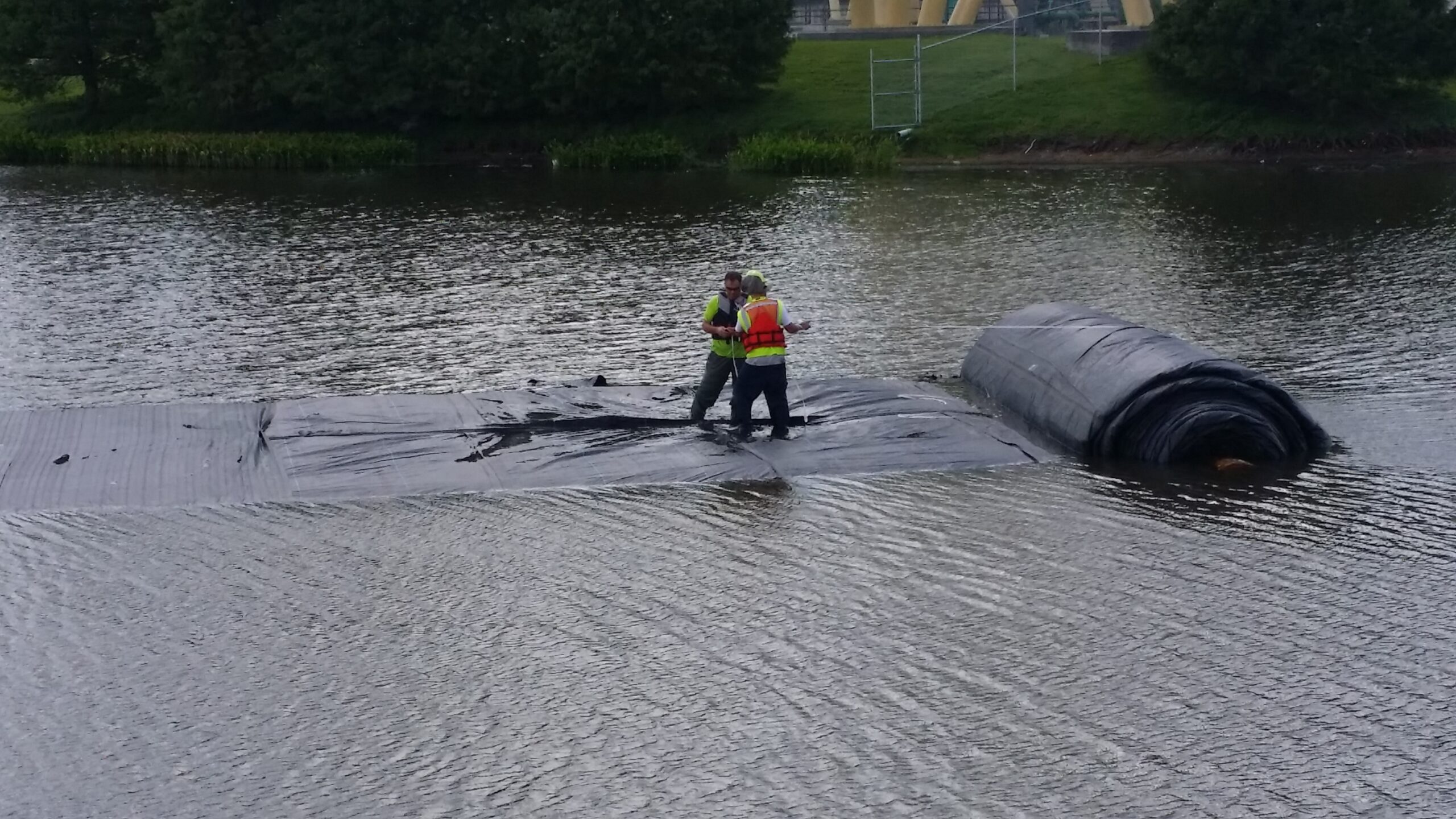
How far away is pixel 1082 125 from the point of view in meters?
45.3

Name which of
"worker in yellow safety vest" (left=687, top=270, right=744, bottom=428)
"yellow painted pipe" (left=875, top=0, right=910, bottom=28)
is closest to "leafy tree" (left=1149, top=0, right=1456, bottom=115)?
"yellow painted pipe" (left=875, top=0, right=910, bottom=28)

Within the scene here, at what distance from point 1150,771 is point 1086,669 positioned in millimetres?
1423

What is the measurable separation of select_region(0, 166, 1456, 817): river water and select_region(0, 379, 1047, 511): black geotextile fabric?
0.47 metres

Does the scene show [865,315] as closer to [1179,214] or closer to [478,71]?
[1179,214]

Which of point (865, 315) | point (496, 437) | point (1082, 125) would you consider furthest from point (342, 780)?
point (1082, 125)

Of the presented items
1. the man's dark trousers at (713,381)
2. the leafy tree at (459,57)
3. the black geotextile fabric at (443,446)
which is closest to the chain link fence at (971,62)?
the leafy tree at (459,57)

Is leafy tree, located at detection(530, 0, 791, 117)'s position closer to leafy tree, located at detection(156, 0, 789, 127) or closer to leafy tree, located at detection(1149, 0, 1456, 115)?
leafy tree, located at detection(156, 0, 789, 127)

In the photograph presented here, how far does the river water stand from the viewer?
8820 mm

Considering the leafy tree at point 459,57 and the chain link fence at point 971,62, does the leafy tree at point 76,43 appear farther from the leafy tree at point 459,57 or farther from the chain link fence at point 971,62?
the chain link fence at point 971,62

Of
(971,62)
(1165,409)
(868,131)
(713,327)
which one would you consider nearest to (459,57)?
(868,131)

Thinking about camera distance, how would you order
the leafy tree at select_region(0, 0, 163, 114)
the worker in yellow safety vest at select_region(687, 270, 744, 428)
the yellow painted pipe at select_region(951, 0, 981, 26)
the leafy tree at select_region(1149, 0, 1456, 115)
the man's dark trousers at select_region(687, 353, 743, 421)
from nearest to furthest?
the worker in yellow safety vest at select_region(687, 270, 744, 428), the man's dark trousers at select_region(687, 353, 743, 421), the leafy tree at select_region(1149, 0, 1456, 115), the leafy tree at select_region(0, 0, 163, 114), the yellow painted pipe at select_region(951, 0, 981, 26)

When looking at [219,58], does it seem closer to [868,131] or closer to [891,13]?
[868,131]

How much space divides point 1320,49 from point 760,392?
34862mm

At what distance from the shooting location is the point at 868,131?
47.1m
